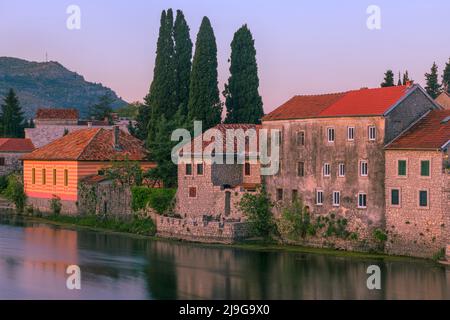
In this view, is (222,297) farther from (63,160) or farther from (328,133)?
(63,160)

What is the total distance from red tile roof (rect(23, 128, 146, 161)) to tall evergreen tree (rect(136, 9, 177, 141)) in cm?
238

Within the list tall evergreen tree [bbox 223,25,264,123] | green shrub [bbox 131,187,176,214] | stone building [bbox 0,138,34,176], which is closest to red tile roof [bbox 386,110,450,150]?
green shrub [bbox 131,187,176,214]

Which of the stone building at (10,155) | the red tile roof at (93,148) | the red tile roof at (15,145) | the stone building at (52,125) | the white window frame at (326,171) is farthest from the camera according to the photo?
the stone building at (52,125)

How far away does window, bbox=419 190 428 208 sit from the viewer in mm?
49031

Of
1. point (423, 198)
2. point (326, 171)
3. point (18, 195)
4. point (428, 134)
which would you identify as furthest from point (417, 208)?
point (18, 195)

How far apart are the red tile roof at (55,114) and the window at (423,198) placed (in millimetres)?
73496

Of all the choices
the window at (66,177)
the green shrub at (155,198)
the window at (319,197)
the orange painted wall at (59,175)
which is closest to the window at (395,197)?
the window at (319,197)

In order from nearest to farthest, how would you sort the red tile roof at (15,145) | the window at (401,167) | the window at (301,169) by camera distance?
the window at (401,167), the window at (301,169), the red tile roof at (15,145)

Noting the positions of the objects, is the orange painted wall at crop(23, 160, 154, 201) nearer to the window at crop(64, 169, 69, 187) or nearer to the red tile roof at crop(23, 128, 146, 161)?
the window at crop(64, 169, 69, 187)

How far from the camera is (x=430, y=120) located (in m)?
52.1

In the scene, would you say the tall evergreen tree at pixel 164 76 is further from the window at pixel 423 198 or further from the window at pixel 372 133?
the window at pixel 423 198

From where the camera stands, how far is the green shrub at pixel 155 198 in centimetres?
6322
